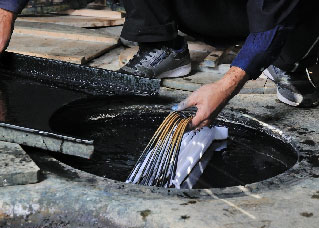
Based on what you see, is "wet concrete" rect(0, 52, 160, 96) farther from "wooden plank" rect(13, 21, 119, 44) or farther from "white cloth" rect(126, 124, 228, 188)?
"wooden plank" rect(13, 21, 119, 44)

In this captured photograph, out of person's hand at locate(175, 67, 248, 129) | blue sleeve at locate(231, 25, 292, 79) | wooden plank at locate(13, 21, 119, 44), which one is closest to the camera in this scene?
person's hand at locate(175, 67, 248, 129)

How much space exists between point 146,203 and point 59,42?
2.18 metres

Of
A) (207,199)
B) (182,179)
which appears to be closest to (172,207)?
(207,199)

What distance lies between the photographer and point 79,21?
13.7 ft

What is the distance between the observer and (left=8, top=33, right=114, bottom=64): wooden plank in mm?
3057

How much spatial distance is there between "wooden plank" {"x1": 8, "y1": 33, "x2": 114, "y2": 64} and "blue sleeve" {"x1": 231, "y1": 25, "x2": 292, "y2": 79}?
1355 mm

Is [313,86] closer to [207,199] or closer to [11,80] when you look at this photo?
[207,199]

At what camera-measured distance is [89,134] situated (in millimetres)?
2352

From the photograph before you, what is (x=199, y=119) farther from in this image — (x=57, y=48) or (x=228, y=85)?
(x=57, y=48)

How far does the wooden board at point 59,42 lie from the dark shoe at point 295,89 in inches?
44.4

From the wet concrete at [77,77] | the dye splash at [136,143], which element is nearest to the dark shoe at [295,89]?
the dye splash at [136,143]

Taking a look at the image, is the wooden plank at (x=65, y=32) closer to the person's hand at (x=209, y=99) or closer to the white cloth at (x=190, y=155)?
the white cloth at (x=190, y=155)

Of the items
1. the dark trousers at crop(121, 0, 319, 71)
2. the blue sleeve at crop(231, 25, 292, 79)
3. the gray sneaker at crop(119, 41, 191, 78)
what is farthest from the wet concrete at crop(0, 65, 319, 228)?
the gray sneaker at crop(119, 41, 191, 78)

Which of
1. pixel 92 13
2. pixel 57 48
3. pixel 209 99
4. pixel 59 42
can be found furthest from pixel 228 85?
pixel 92 13
